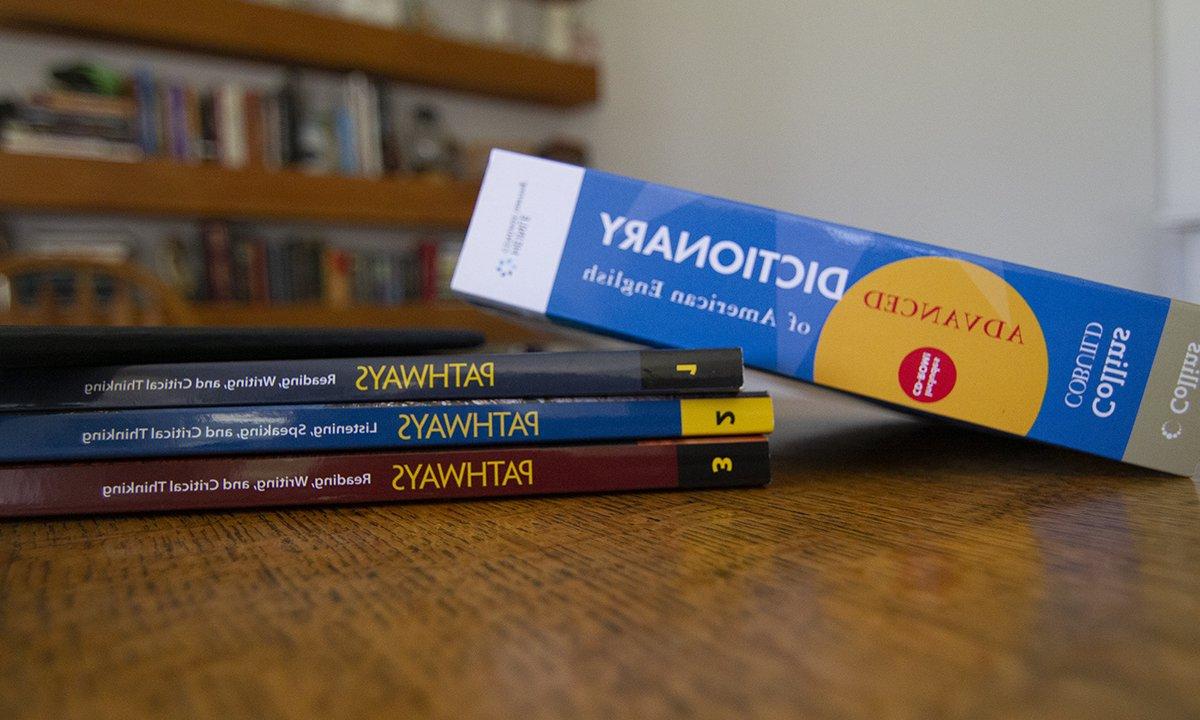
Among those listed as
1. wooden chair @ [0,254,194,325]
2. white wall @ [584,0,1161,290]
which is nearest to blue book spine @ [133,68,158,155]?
wooden chair @ [0,254,194,325]

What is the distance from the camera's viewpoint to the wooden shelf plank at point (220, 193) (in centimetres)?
176

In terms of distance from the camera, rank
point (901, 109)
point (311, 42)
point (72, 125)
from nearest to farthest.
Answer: point (901, 109), point (72, 125), point (311, 42)

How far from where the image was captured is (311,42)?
2.04m

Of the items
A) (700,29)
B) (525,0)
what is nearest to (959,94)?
(700,29)

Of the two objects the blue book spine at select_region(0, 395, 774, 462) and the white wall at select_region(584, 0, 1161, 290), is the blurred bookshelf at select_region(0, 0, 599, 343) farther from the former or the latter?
the blue book spine at select_region(0, 395, 774, 462)

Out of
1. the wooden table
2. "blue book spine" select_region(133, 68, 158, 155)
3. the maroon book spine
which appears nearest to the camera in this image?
the wooden table

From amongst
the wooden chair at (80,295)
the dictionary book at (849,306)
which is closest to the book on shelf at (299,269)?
the wooden chair at (80,295)

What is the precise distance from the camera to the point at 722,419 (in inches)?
17.6

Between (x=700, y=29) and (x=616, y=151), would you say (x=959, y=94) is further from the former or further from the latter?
(x=616, y=151)

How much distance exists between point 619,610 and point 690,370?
22 centimetres

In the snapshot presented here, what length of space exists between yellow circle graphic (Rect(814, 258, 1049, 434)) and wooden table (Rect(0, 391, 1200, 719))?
0.25 ft

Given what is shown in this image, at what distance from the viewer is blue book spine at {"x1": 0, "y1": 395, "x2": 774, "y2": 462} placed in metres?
0.40

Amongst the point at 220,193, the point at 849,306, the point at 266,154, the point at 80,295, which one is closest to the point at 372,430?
the point at 849,306

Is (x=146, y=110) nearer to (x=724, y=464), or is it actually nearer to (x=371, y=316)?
(x=371, y=316)
